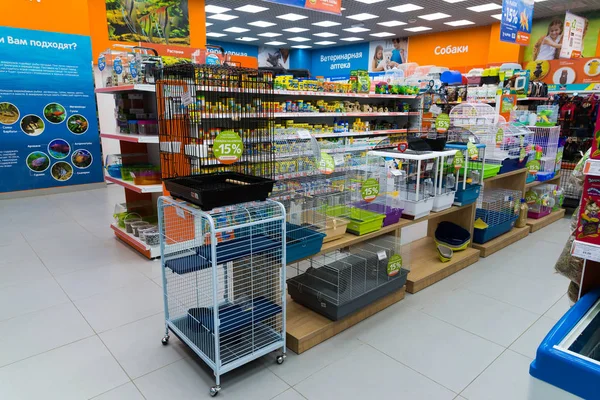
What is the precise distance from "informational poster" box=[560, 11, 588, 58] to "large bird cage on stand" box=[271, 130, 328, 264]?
700cm

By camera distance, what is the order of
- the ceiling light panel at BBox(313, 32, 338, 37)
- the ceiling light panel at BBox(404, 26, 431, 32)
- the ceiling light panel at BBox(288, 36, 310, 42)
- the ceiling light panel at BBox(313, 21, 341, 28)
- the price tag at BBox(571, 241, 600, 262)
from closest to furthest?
the price tag at BBox(571, 241, 600, 262)
the ceiling light panel at BBox(313, 21, 341, 28)
the ceiling light panel at BBox(404, 26, 431, 32)
the ceiling light panel at BBox(313, 32, 338, 37)
the ceiling light panel at BBox(288, 36, 310, 42)

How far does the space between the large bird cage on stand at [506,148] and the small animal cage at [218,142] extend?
2.71 metres

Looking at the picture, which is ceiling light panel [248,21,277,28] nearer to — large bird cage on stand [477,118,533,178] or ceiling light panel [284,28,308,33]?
ceiling light panel [284,28,308,33]

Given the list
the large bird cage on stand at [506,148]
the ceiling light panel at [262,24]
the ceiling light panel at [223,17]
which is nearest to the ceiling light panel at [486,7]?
the ceiling light panel at [262,24]

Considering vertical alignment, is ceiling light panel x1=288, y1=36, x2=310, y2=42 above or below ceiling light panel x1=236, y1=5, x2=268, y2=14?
above

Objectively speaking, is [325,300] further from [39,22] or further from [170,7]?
[170,7]

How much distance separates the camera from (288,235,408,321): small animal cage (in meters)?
2.62

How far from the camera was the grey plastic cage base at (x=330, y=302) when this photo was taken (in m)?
2.56

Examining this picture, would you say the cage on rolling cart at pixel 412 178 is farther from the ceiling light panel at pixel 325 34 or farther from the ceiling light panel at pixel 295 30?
the ceiling light panel at pixel 325 34

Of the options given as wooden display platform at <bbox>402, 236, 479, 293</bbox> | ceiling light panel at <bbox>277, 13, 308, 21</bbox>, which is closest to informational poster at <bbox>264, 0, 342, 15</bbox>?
wooden display platform at <bbox>402, 236, 479, 293</bbox>

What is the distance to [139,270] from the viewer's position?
367 centimetres

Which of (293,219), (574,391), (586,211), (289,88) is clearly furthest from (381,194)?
(289,88)

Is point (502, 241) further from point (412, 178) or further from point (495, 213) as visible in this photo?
point (412, 178)

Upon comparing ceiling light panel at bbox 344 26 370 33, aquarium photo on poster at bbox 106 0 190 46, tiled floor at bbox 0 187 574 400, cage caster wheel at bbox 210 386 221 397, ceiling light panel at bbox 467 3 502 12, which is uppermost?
ceiling light panel at bbox 344 26 370 33
